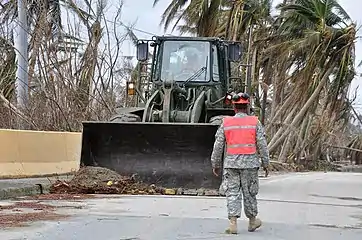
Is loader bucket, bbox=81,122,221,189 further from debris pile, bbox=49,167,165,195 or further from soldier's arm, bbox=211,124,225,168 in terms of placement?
soldier's arm, bbox=211,124,225,168

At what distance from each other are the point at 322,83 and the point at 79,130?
1709 cm

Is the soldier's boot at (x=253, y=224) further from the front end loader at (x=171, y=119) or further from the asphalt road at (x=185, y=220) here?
the front end loader at (x=171, y=119)

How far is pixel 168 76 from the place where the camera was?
14.6 metres

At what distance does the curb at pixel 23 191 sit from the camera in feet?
39.2

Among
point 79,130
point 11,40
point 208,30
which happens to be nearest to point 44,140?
point 79,130

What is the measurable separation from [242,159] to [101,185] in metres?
5.33

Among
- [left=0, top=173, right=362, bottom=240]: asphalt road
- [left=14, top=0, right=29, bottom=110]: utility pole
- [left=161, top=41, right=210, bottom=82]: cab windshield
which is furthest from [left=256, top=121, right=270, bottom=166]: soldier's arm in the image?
[left=14, top=0, right=29, bottom=110]: utility pole

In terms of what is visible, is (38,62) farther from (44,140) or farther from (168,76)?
(168,76)

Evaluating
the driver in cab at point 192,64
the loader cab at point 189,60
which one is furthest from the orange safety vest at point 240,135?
the driver in cab at point 192,64

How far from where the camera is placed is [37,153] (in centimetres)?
1617

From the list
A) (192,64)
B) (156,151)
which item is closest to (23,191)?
(156,151)

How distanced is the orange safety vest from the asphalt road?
1.03m

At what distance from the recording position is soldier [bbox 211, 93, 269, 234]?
830 centimetres

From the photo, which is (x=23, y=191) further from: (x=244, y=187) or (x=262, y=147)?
(x=262, y=147)
